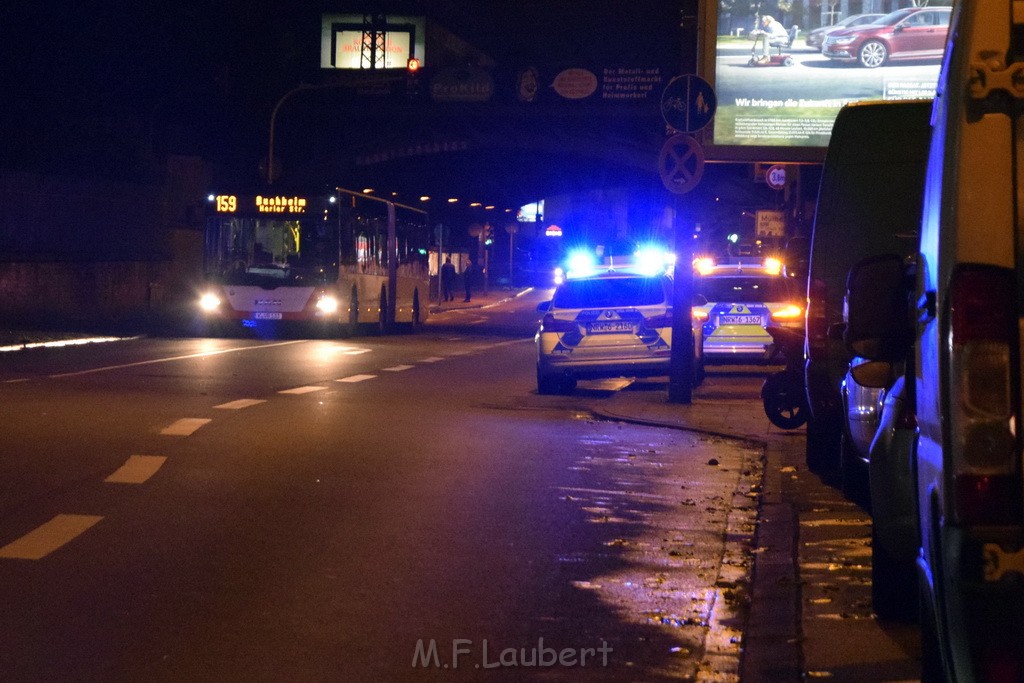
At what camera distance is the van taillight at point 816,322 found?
1133 cm

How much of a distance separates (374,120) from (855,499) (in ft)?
192

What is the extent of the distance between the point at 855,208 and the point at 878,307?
6.25m

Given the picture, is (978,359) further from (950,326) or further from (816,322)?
(816,322)

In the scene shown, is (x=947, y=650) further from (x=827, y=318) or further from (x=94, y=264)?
(x=94, y=264)

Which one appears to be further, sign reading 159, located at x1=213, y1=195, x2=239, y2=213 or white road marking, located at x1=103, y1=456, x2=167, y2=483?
sign reading 159, located at x1=213, y1=195, x2=239, y2=213

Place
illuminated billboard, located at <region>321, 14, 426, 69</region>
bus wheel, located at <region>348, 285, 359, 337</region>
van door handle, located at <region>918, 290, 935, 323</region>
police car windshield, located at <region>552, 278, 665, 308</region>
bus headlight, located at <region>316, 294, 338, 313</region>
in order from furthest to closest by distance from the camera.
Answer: illuminated billboard, located at <region>321, 14, 426, 69</region>
bus wheel, located at <region>348, 285, 359, 337</region>
bus headlight, located at <region>316, 294, 338, 313</region>
police car windshield, located at <region>552, 278, 665, 308</region>
van door handle, located at <region>918, 290, 935, 323</region>

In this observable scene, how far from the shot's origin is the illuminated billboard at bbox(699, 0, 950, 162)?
85.0 feet

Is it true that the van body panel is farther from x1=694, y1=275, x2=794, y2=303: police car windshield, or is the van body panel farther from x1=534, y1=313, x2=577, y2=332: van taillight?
x1=694, y1=275, x2=794, y2=303: police car windshield

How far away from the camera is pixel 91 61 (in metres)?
48.6

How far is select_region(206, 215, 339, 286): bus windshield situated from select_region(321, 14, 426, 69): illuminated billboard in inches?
2086

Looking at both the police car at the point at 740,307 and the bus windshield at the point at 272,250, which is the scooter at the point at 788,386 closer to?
the police car at the point at 740,307

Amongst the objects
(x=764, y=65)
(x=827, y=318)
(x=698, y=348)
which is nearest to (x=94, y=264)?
(x=764, y=65)

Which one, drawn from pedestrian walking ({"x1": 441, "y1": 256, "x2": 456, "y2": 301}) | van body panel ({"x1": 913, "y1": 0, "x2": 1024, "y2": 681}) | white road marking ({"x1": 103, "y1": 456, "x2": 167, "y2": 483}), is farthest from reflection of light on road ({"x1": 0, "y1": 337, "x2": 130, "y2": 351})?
pedestrian walking ({"x1": 441, "y1": 256, "x2": 456, "y2": 301})

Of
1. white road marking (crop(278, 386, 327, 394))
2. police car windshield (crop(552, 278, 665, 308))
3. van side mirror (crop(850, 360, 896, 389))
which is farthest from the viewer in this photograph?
police car windshield (crop(552, 278, 665, 308))
